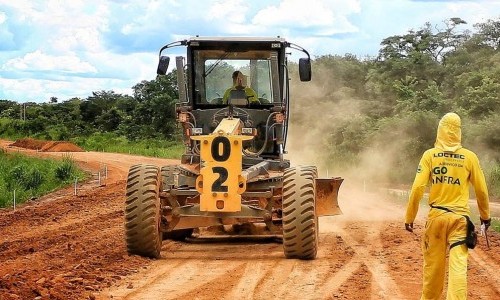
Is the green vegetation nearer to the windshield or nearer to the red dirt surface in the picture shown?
the windshield

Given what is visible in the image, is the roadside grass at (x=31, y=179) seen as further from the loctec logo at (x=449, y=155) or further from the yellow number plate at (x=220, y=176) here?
the loctec logo at (x=449, y=155)

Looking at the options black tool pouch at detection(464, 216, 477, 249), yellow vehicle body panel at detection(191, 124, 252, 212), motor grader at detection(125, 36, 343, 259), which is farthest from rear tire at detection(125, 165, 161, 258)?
black tool pouch at detection(464, 216, 477, 249)

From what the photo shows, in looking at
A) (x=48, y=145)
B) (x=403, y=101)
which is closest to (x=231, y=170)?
(x=403, y=101)

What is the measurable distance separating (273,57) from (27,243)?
16.4 ft

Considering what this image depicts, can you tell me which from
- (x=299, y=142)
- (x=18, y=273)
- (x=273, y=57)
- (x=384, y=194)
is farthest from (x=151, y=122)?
(x=18, y=273)

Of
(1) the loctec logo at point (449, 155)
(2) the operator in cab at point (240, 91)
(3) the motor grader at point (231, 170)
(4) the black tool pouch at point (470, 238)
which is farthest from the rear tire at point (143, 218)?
(4) the black tool pouch at point (470, 238)

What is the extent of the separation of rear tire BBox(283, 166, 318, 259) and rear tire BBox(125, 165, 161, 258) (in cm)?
181

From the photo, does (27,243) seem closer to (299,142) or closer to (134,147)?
(299,142)

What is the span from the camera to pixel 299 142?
106ft

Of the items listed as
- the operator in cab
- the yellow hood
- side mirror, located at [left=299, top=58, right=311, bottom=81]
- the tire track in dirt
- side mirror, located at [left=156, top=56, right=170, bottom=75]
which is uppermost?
side mirror, located at [left=156, top=56, right=170, bottom=75]

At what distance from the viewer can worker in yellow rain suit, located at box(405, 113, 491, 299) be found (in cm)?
764

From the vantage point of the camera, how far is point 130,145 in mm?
49438

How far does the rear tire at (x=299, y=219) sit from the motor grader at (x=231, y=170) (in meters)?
0.01

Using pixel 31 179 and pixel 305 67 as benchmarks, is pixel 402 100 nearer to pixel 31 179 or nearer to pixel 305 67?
pixel 31 179
